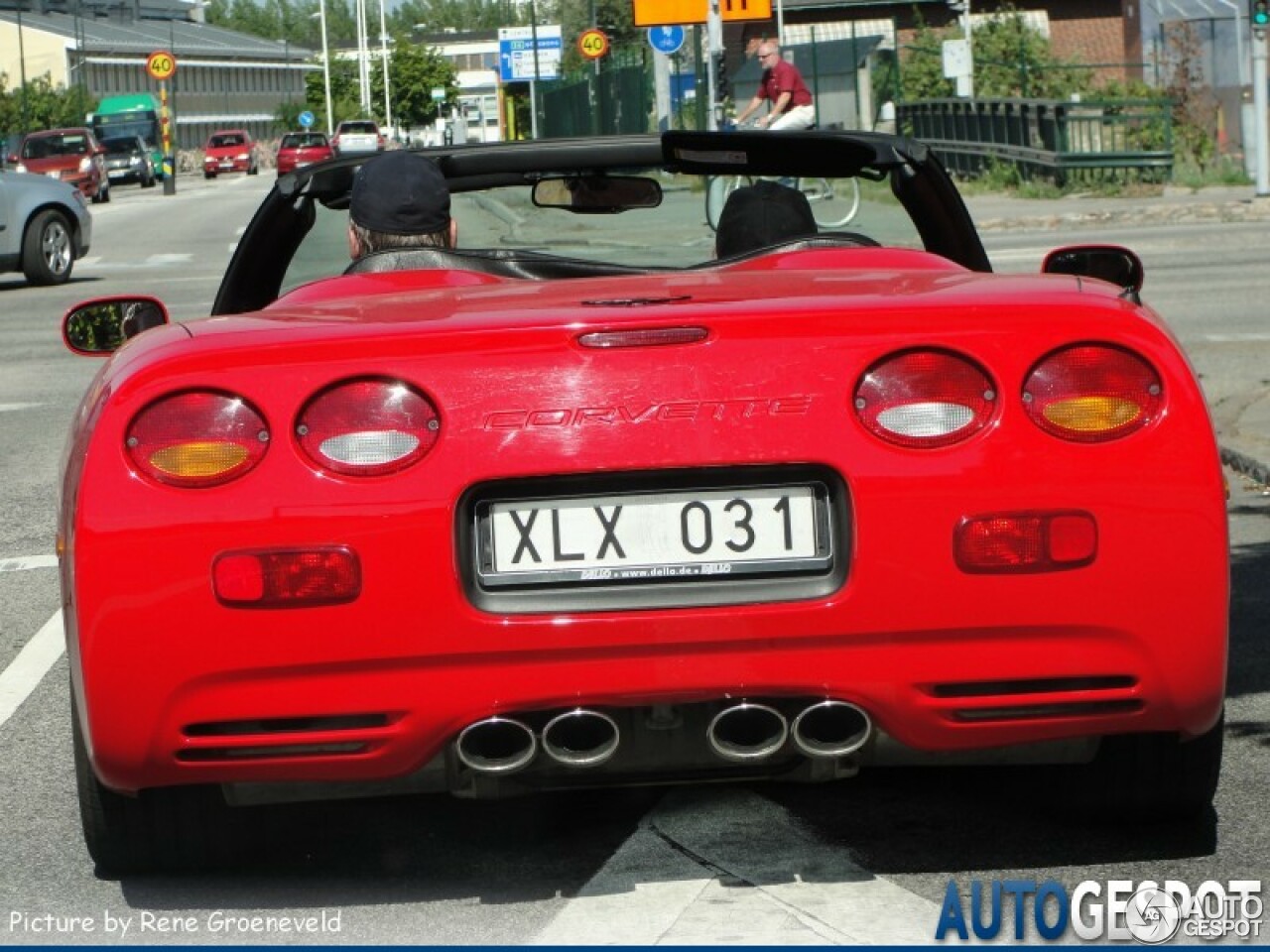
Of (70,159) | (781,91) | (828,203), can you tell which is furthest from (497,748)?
(70,159)

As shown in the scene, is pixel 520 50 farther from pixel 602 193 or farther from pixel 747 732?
pixel 747 732

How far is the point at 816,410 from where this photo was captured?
3346 millimetres

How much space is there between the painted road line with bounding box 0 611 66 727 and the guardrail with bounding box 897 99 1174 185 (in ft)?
75.0

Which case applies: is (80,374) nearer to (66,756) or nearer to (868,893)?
(66,756)

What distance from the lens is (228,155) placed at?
8606 cm

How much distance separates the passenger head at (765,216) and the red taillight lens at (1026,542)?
69.2 inches

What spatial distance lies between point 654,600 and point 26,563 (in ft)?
15.2

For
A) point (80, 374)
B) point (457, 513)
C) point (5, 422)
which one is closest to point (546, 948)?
point (457, 513)

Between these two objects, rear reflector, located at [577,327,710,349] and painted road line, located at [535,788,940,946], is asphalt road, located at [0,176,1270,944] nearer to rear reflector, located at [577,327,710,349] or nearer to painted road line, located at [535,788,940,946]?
painted road line, located at [535,788,940,946]

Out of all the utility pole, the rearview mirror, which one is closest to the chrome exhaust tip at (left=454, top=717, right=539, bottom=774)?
the rearview mirror

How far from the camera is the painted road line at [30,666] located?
17.8 ft

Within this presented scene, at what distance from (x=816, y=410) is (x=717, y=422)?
148mm

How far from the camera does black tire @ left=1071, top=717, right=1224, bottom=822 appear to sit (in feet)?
12.4

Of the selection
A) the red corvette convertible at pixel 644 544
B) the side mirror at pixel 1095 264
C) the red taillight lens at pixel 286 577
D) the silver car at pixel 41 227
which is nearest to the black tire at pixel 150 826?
the red corvette convertible at pixel 644 544
